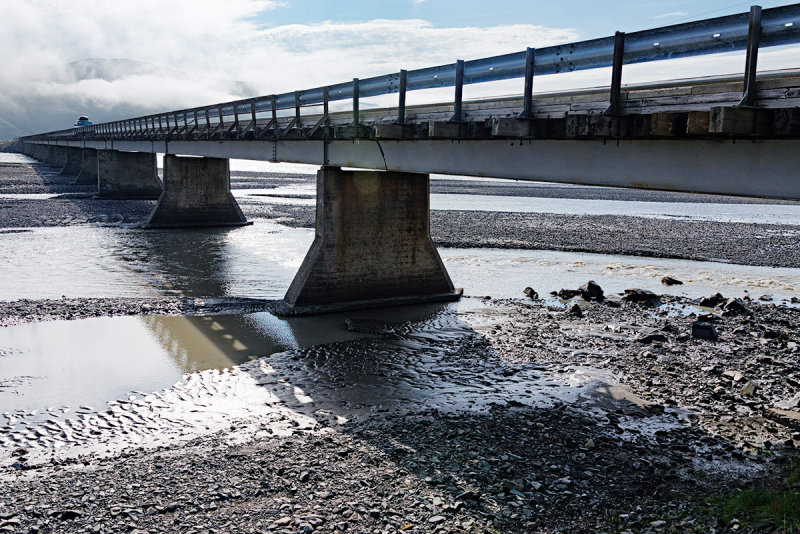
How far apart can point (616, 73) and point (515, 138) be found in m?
2.44

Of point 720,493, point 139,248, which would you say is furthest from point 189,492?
point 139,248

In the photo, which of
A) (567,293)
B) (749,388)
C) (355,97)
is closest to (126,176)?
(355,97)

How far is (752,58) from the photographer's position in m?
7.90

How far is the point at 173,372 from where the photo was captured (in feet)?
40.2

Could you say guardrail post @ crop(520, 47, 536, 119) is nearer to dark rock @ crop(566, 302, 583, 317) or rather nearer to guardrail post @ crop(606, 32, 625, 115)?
guardrail post @ crop(606, 32, 625, 115)

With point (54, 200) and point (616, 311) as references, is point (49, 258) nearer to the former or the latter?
point (616, 311)

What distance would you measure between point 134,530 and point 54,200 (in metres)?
45.6

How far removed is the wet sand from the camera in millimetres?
7020

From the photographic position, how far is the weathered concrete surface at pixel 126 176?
161ft

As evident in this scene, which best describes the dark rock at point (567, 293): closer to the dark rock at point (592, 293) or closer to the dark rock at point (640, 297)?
the dark rock at point (592, 293)

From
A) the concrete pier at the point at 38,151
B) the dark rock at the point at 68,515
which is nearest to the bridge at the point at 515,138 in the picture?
the dark rock at the point at 68,515

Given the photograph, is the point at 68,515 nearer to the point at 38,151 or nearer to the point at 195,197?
the point at 195,197

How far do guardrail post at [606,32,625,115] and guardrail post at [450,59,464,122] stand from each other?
141 inches

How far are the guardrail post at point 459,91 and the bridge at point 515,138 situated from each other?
26 millimetres
